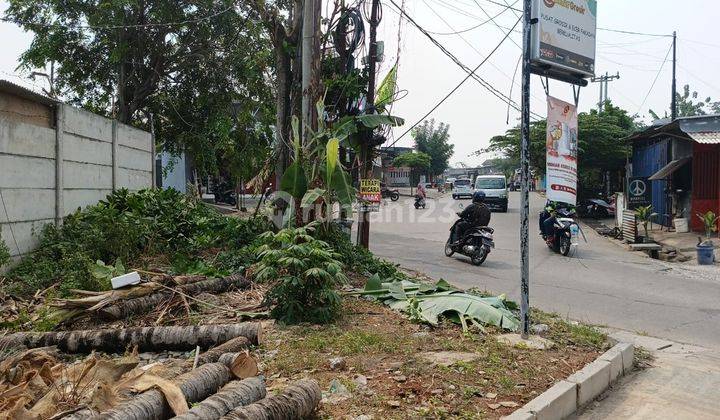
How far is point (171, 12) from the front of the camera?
1533cm

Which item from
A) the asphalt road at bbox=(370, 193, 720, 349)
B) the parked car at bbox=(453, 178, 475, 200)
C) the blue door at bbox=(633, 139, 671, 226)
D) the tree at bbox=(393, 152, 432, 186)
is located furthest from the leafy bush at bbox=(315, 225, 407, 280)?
the tree at bbox=(393, 152, 432, 186)

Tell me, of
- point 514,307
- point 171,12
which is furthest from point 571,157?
point 171,12

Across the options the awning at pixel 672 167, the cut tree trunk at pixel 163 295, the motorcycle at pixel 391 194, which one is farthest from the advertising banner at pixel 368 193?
the motorcycle at pixel 391 194

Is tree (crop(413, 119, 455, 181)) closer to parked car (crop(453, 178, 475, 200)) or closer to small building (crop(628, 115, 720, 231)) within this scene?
parked car (crop(453, 178, 475, 200))

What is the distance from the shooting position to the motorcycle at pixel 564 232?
12.7 metres

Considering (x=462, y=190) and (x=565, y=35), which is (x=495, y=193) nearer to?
(x=462, y=190)

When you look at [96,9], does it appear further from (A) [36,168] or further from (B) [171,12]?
(A) [36,168]

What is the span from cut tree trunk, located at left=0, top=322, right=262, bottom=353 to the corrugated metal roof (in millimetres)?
13576

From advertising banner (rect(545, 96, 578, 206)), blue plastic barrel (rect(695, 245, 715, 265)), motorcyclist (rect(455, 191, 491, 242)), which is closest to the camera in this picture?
advertising banner (rect(545, 96, 578, 206))

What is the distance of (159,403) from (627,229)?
15.6m

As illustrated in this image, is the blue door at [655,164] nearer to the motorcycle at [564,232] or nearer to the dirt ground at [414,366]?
the motorcycle at [564,232]

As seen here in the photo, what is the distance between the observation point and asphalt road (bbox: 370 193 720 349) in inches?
277

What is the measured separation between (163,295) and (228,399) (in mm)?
3272

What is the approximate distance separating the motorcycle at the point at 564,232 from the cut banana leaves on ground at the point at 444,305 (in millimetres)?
6754
